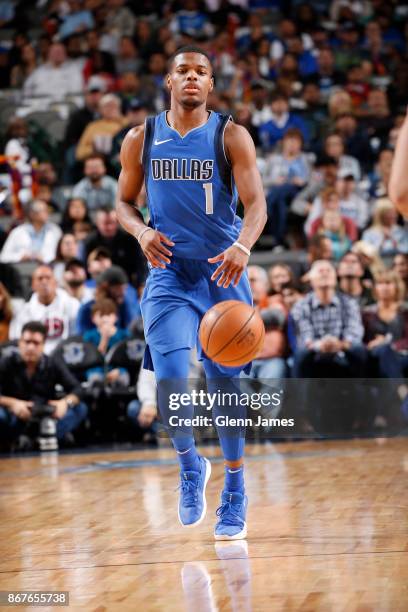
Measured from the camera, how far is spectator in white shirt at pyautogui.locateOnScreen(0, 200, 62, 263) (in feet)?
38.3

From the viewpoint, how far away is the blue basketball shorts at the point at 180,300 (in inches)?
203

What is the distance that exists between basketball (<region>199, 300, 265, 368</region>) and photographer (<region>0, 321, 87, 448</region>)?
4531mm

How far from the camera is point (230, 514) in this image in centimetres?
523

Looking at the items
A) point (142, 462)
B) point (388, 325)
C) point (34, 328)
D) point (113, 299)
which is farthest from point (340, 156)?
point (142, 462)

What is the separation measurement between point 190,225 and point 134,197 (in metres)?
0.40

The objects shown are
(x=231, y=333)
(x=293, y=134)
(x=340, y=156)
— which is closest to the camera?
(x=231, y=333)

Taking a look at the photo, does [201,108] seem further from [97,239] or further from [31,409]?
[97,239]

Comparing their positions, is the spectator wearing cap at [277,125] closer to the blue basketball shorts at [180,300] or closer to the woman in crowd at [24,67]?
the woman in crowd at [24,67]

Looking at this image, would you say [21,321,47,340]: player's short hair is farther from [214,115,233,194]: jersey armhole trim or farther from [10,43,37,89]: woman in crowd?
[10,43,37,89]: woman in crowd

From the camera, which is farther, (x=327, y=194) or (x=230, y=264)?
(x=327, y=194)

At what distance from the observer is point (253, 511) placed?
19.7 feet

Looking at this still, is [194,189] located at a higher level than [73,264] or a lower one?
lower

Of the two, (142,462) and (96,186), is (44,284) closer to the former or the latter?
(142,462)

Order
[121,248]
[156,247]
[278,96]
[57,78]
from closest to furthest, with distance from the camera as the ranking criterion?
[156,247]
[121,248]
[278,96]
[57,78]
